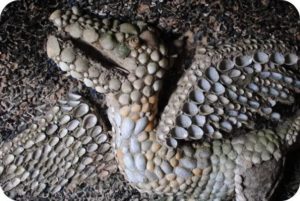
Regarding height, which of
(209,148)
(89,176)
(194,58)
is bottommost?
(89,176)

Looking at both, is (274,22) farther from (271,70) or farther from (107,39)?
(107,39)

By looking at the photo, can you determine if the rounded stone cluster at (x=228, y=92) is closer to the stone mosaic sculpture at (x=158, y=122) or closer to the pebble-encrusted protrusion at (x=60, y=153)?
the stone mosaic sculpture at (x=158, y=122)

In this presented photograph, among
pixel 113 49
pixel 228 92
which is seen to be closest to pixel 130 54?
pixel 113 49

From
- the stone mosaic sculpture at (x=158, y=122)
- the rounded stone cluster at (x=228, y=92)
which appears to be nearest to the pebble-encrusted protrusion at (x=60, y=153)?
the stone mosaic sculpture at (x=158, y=122)

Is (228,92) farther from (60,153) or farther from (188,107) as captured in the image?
(60,153)

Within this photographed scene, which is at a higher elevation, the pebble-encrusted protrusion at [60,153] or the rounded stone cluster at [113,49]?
the rounded stone cluster at [113,49]

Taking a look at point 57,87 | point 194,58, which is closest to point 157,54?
point 194,58
